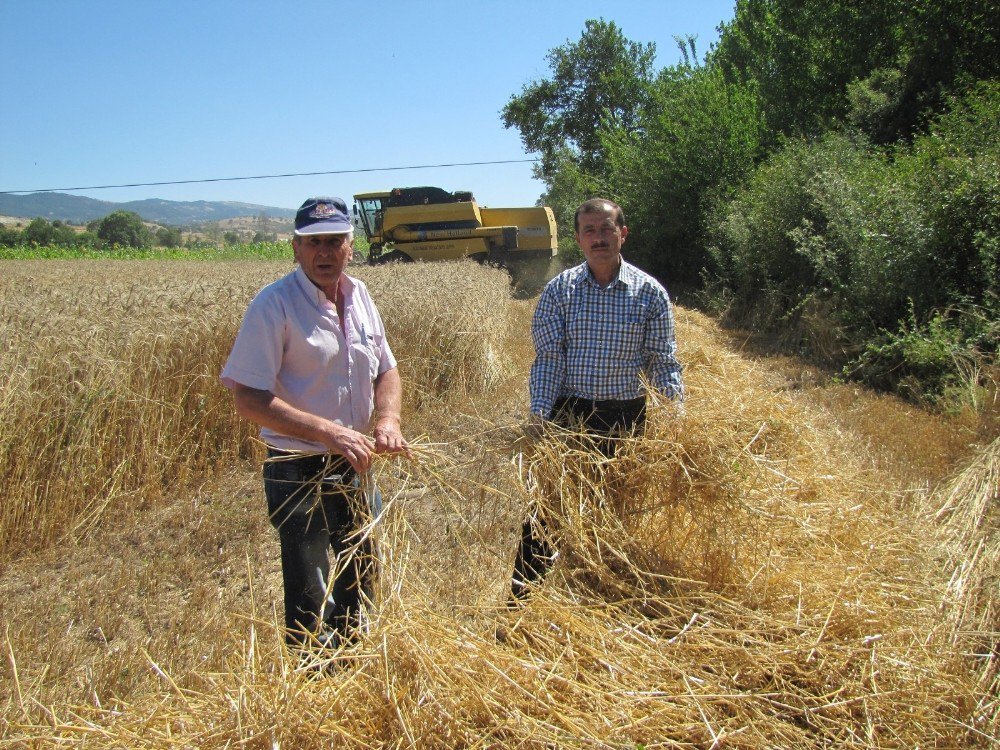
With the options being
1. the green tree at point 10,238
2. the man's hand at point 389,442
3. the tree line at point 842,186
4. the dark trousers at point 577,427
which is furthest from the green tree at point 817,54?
the green tree at point 10,238

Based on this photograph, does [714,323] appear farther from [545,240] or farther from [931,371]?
[545,240]

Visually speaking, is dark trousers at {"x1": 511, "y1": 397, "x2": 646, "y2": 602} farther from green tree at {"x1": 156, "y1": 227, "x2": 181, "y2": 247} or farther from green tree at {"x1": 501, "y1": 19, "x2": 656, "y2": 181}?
green tree at {"x1": 156, "y1": 227, "x2": 181, "y2": 247}

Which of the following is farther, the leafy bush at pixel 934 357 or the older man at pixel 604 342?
the leafy bush at pixel 934 357

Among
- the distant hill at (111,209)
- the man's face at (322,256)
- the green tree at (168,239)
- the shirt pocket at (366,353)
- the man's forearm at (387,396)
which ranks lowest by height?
the man's forearm at (387,396)

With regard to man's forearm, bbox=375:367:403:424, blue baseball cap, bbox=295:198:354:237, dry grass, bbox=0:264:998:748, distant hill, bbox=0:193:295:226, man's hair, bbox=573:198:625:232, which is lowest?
dry grass, bbox=0:264:998:748

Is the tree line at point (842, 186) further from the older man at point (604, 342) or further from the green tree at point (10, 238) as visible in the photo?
the green tree at point (10, 238)

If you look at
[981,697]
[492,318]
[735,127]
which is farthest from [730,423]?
[735,127]

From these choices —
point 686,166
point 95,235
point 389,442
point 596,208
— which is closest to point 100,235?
point 95,235

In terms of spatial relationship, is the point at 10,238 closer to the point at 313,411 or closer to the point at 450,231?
the point at 450,231

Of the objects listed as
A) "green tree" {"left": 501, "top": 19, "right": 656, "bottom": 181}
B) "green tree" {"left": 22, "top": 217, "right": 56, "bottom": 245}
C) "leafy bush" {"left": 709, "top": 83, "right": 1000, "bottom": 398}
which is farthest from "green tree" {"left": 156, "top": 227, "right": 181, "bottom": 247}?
"leafy bush" {"left": 709, "top": 83, "right": 1000, "bottom": 398}

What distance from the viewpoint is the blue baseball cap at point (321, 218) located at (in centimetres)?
230

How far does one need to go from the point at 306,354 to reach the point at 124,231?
Answer: 54.7 metres

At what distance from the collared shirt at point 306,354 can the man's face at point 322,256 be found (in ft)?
0.15

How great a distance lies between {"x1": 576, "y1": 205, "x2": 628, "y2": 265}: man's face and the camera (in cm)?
266
